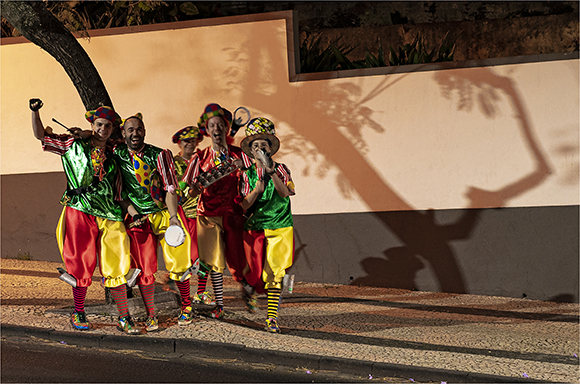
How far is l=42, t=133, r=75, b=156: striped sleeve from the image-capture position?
560cm

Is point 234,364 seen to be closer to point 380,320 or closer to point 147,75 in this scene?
point 380,320

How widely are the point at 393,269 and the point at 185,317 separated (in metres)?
3.77

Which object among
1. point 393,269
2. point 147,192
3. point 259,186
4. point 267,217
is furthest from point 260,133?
point 393,269

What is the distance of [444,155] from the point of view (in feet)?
28.5

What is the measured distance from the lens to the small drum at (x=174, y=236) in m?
5.59

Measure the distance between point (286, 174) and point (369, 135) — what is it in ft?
10.5

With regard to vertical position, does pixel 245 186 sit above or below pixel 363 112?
below

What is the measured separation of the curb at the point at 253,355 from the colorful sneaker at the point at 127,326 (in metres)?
0.11

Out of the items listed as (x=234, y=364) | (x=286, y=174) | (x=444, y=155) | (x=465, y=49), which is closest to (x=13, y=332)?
(x=234, y=364)

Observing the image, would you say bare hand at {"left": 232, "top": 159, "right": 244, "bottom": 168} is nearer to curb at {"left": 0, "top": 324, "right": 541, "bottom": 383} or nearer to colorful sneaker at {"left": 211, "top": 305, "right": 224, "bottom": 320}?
colorful sneaker at {"left": 211, "top": 305, "right": 224, "bottom": 320}

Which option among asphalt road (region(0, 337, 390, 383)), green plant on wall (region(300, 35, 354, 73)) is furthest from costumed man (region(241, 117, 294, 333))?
green plant on wall (region(300, 35, 354, 73))

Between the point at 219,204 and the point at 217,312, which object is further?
the point at 217,312

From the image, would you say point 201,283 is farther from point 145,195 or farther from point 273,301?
point 145,195

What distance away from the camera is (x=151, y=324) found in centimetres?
583
